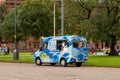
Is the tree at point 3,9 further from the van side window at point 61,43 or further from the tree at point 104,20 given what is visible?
the van side window at point 61,43

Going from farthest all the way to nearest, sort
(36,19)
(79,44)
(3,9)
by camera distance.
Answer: (3,9) → (36,19) → (79,44)

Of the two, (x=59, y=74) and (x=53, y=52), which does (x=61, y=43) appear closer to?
(x=53, y=52)

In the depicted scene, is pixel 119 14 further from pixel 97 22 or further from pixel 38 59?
pixel 38 59

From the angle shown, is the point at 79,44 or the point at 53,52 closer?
the point at 79,44

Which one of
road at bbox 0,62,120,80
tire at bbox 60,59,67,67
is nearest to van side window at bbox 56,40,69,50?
tire at bbox 60,59,67,67

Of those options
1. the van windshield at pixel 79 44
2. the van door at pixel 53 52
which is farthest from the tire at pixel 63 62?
the van windshield at pixel 79 44

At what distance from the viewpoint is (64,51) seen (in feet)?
118

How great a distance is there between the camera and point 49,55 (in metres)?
37.3

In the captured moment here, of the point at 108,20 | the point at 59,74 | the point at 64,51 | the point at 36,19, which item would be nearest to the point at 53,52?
the point at 64,51

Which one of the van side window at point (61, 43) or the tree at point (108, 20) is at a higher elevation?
the tree at point (108, 20)

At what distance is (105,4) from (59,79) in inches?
1560

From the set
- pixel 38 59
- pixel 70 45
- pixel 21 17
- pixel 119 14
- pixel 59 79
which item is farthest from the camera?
pixel 21 17

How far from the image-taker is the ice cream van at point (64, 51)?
35625 millimetres

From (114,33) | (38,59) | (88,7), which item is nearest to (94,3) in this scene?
(88,7)
